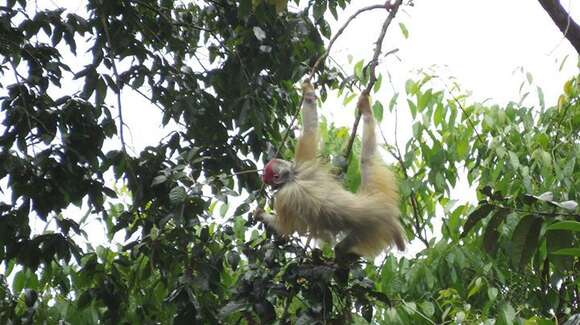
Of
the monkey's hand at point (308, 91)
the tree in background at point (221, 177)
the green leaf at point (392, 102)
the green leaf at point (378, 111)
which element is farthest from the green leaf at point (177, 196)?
the green leaf at point (392, 102)

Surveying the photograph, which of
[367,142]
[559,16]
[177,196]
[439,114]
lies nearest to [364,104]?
[367,142]

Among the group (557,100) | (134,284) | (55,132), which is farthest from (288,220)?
(557,100)

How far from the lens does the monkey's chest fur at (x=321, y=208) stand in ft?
16.1

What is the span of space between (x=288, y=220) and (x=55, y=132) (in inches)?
61.8

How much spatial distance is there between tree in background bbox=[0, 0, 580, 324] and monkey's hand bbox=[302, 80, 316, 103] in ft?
0.86

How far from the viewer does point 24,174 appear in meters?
4.78

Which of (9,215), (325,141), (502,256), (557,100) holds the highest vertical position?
(325,141)

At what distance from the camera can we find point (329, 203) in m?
4.96

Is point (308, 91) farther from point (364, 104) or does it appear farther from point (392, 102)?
point (392, 102)

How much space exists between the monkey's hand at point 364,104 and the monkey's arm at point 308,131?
1.02 ft

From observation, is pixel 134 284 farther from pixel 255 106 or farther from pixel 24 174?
pixel 255 106

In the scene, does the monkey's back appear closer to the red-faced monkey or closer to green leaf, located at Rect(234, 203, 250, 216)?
the red-faced monkey

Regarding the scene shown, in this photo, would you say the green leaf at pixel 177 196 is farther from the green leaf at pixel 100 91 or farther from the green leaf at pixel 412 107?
the green leaf at pixel 412 107

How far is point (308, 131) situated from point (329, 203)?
0.56m
